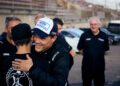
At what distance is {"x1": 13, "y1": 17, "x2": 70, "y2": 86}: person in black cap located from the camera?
3.30m

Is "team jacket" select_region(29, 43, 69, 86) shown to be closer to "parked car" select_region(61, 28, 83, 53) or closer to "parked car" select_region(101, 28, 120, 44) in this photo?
→ "parked car" select_region(61, 28, 83, 53)

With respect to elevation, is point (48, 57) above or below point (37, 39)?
below

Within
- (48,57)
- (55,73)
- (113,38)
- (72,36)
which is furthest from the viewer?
(113,38)

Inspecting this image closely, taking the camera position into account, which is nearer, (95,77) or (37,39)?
(37,39)

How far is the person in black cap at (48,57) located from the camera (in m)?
3.30

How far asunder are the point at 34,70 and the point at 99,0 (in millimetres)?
56092

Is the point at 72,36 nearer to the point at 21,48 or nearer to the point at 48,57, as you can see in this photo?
the point at 48,57

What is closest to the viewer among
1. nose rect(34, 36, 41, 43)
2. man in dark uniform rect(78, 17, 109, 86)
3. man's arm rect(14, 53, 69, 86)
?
man's arm rect(14, 53, 69, 86)

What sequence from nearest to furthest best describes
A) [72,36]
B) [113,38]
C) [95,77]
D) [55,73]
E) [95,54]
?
1. [55,73]
2. [95,54]
3. [95,77]
4. [72,36]
5. [113,38]

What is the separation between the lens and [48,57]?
11.6ft

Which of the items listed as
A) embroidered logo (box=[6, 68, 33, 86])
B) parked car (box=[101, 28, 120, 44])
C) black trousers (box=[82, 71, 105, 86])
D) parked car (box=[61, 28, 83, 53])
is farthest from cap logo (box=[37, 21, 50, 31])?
parked car (box=[101, 28, 120, 44])

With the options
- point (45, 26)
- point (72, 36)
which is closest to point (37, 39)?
point (45, 26)

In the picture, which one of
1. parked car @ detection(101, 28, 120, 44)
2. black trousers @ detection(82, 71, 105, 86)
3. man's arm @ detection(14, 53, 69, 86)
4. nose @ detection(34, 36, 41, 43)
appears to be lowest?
parked car @ detection(101, 28, 120, 44)

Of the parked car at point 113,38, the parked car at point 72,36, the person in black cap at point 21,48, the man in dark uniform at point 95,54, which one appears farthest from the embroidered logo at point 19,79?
the parked car at point 113,38
